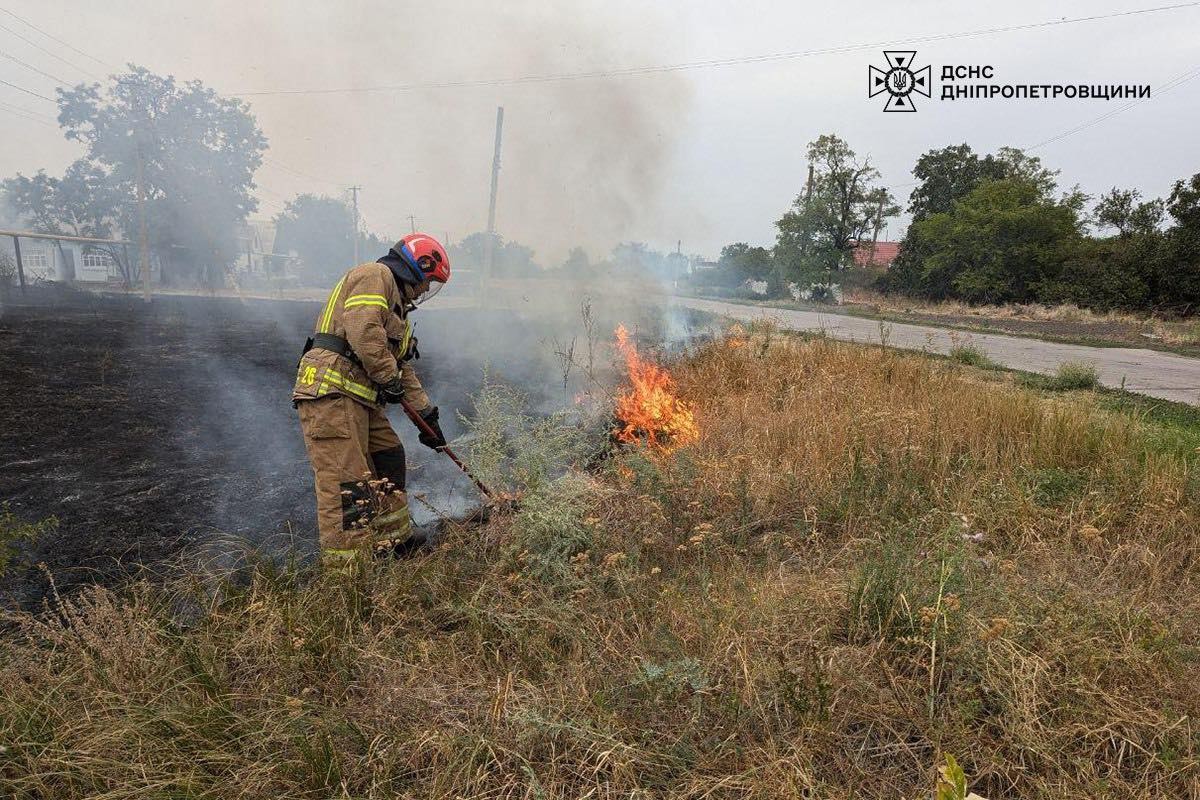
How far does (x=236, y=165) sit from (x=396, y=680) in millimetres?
39231

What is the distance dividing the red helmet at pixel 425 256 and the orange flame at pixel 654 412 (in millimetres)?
2369

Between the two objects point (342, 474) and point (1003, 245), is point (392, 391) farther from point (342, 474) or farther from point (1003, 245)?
point (1003, 245)

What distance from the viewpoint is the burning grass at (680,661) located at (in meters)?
1.82

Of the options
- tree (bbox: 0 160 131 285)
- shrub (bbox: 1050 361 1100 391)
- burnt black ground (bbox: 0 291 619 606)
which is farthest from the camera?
tree (bbox: 0 160 131 285)

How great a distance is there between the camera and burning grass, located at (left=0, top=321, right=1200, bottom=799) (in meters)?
1.82

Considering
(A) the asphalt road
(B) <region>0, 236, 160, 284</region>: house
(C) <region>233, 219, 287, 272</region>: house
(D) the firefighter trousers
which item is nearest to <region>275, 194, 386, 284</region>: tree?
(C) <region>233, 219, 287, 272</region>: house

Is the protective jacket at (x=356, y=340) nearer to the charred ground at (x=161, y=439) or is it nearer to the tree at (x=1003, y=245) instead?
the charred ground at (x=161, y=439)

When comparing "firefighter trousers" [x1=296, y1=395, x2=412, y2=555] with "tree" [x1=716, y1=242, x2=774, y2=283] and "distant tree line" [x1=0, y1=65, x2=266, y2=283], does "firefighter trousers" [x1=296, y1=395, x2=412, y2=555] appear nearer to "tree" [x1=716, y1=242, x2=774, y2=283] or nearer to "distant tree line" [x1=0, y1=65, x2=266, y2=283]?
"distant tree line" [x1=0, y1=65, x2=266, y2=283]

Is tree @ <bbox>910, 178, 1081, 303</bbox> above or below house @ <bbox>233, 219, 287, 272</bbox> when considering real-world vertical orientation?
below

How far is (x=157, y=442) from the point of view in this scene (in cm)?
631

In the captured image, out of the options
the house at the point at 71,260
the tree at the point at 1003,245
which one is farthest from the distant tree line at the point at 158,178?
the tree at the point at 1003,245

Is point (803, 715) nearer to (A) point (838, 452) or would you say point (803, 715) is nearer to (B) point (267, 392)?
(A) point (838, 452)

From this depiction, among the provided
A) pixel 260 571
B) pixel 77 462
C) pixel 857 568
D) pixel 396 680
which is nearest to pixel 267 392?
pixel 77 462

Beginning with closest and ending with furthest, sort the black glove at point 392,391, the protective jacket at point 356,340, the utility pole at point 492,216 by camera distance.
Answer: the protective jacket at point 356,340, the black glove at point 392,391, the utility pole at point 492,216
